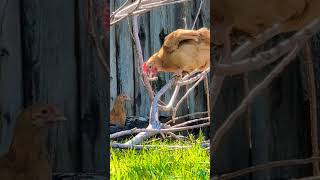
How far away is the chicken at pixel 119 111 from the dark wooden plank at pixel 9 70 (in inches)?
180

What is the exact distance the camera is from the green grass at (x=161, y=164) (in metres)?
3.77

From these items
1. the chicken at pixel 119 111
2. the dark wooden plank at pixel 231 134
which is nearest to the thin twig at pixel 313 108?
the dark wooden plank at pixel 231 134

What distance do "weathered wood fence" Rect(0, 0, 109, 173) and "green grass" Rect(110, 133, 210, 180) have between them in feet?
6.61

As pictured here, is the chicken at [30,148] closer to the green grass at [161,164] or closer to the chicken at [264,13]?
the chicken at [264,13]

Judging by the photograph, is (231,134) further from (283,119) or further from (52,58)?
(52,58)

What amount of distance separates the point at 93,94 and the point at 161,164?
7.66ft

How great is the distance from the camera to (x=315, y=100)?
161 centimetres

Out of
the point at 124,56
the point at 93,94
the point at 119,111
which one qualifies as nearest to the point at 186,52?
the point at 119,111

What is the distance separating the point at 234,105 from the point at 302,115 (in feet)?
0.60

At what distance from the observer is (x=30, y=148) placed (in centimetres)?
170

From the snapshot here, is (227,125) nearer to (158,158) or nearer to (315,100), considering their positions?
(315,100)

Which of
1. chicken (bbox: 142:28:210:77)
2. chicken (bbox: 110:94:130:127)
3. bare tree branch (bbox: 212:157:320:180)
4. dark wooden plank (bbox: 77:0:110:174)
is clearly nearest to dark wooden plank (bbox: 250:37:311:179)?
bare tree branch (bbox: 212:157:320:180)

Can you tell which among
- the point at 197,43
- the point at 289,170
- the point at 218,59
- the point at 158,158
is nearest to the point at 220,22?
the point at 218,59

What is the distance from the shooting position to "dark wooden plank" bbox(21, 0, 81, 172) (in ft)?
5.49
